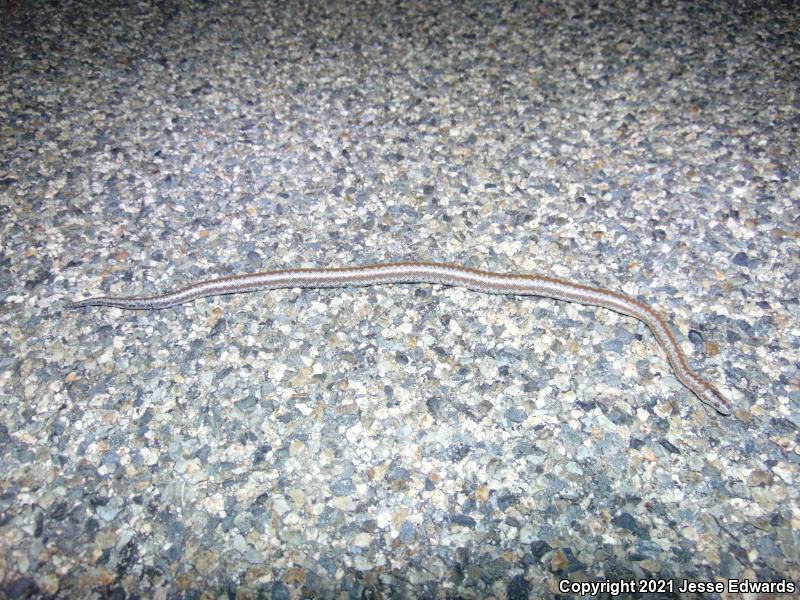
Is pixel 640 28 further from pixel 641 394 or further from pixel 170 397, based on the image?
pixel 170 397

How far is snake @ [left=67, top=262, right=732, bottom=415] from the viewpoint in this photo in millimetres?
3822

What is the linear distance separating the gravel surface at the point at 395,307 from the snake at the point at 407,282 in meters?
0.11

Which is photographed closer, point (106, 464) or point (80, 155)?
point (106, 464)

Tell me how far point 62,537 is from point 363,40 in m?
5.95

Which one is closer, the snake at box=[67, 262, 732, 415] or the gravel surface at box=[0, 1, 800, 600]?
the gravel surface at box=[0, 1, 800, 600]

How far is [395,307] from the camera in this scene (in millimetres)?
3980

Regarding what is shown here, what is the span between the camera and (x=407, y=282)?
4.05 meters

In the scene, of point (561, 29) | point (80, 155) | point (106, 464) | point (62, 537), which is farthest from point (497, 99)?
point (62, 537)

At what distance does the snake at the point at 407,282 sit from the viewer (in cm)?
382

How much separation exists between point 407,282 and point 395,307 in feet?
A: 0.81

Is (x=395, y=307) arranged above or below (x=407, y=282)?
below

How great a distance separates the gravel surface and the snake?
0.11m

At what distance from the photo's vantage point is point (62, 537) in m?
2.91

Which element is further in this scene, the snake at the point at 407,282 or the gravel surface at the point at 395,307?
the snake at the point at 407,282
